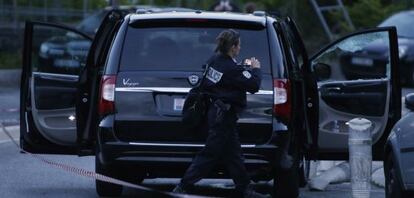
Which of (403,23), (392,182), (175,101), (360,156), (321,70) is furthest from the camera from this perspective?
(403,23)

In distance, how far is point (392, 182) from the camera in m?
9.28

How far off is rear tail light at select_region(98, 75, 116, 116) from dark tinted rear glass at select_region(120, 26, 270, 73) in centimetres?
16

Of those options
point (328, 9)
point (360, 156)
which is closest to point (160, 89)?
point (360, 156)

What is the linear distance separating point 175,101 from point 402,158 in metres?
2.00

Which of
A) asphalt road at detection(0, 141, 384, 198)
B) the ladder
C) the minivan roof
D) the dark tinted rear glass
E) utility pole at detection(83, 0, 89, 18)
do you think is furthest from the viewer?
the ladder

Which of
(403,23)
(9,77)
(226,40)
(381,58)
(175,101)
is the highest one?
(226,40)

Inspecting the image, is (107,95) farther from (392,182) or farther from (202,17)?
(392,182)

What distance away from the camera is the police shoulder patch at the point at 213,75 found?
9681mm

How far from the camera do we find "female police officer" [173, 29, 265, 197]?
9648mm

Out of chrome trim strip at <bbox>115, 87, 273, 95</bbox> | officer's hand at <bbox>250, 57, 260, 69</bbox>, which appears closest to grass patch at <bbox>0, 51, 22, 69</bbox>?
chrome trim strip at <bbox>115, 87, 273, 95</bbox>

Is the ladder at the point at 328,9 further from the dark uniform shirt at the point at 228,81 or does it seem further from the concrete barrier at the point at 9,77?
the dark uniform shirt at the point at 228,81

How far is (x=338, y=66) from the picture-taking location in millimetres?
24922

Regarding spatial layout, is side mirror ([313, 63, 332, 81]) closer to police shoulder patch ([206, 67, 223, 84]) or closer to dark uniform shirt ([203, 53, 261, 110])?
dark uniform shirt ([203, 53, 261, 110])

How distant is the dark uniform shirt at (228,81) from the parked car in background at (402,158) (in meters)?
1.16
